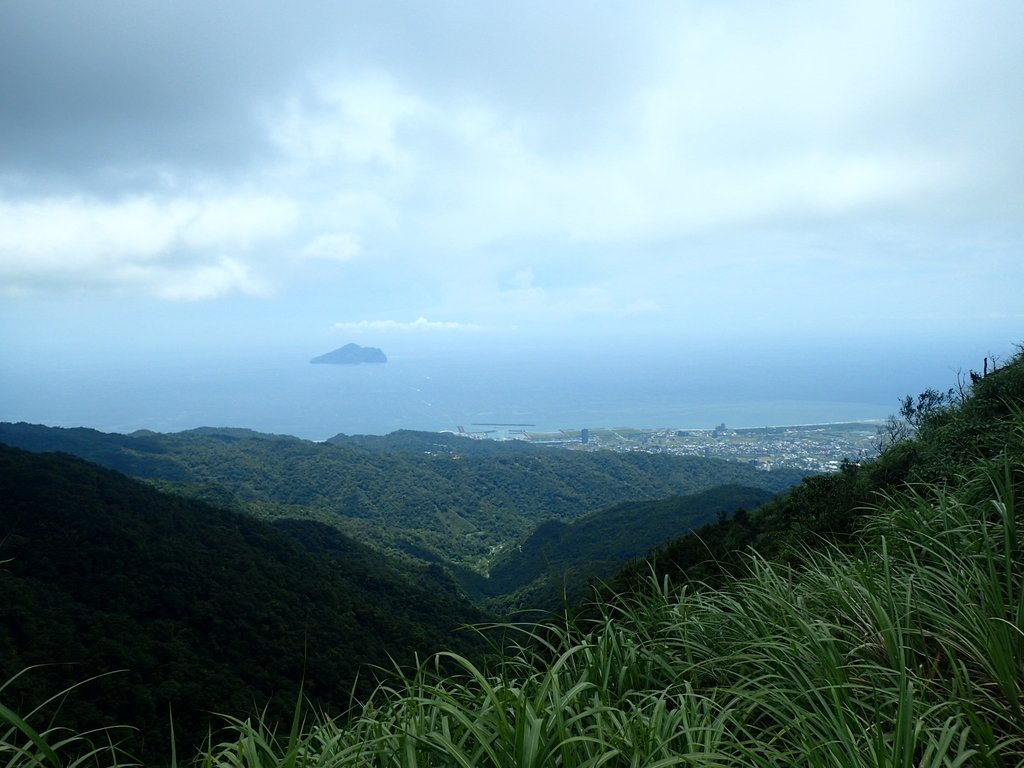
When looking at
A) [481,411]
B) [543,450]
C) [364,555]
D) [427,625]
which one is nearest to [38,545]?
[427,625]

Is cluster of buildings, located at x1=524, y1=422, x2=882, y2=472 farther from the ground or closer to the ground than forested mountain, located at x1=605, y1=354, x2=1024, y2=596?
closer to the ground

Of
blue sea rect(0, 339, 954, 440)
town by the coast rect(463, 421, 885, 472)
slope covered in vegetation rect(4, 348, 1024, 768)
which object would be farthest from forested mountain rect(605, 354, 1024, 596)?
blue sea rect(0, 339, 954, 440)

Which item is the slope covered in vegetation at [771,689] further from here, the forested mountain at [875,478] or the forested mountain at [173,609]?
the forested mountain at [173,609]

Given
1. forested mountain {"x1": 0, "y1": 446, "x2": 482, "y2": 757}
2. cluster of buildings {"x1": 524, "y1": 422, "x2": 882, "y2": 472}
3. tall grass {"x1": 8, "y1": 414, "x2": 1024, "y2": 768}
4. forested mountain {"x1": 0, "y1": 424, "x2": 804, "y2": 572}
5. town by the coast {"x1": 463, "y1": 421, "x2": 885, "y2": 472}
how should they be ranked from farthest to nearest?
town by the coast {"x1": 463, "y1": 421, "x2": 885, "y2": 472}
cluster of buildings {"x1": 524, "y1": 422, "x2": 882, "y2": 472}
forested mountain {"x1": 0, "y1": 424, "x2": 804, "y2": 572}
forested mountain {"x1": 0, "y1": 446, "x2": 482, "y2": 757}
tall grass {"x1": 8, "y1": 414, "x2": 1024, "y2": 768}

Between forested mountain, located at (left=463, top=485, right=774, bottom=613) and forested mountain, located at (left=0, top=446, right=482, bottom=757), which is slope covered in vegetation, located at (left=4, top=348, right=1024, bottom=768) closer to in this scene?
forested mountain, located at (left=0, top=446, right=482, bottom=757)

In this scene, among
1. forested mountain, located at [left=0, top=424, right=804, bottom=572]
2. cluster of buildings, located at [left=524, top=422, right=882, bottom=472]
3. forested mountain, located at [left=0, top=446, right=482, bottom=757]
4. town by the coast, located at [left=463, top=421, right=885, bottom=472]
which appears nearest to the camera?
forested mountain, located at [left=0, top=446, right=482, bottom=757]
